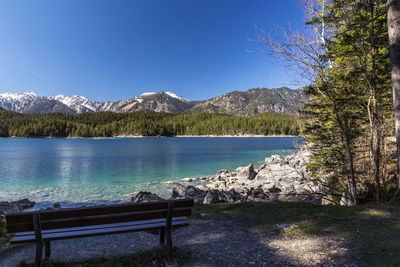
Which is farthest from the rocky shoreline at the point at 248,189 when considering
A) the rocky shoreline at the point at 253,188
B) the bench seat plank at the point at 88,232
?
the bench seat plank at the point at 88,232

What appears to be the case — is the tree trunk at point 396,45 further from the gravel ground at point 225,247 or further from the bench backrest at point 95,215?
the bench backrest at point 95,215

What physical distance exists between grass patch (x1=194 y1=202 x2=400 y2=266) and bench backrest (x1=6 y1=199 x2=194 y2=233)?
2.85m

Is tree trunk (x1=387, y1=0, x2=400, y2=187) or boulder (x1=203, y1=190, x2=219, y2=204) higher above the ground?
tree trunk (x1=387, y1=0, x2=400, y2=187)

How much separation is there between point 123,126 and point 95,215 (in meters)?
177

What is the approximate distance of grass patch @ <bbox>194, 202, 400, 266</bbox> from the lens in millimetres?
4061

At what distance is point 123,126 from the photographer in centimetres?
17212

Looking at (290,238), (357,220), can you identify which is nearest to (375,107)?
(357,220)

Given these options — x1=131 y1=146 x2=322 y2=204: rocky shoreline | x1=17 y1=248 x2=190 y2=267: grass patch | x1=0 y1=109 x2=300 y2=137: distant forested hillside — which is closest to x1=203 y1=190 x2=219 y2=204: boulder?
x1=131 y1=146 x2=322 y2=204: rocky shoreline

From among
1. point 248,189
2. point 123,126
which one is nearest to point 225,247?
point 248,189

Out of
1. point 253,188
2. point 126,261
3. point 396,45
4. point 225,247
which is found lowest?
point 253,188

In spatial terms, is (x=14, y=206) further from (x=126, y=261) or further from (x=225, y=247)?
(x=225, y=247)

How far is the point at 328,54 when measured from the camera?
8.18 metres

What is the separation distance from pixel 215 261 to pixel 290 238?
186 cm

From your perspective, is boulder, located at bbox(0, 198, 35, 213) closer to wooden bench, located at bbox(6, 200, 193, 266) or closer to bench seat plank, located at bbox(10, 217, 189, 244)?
wooden bench, located at bbox(6, 200, 193, 266)
